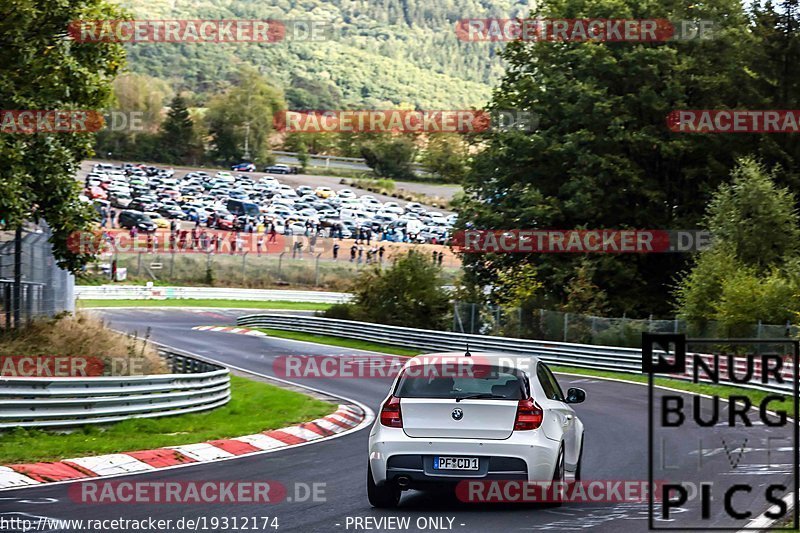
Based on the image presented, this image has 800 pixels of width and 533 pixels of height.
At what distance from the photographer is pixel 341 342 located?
46219 mm

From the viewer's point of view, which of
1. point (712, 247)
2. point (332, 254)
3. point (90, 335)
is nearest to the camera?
point (90, 335)

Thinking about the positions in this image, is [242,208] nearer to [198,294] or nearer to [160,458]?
[198,294]

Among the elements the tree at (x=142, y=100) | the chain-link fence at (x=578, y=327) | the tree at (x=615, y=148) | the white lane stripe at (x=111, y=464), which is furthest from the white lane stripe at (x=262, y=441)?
the tree at (x=142, y=100)

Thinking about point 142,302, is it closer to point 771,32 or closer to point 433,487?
point 771,32

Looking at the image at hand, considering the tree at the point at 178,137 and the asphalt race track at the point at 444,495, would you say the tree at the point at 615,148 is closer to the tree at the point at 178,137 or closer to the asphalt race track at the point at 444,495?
the asphalt race track at the point at 444,495

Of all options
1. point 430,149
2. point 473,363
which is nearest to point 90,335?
point 473,363

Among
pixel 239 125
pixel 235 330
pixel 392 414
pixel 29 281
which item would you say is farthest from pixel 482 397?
pixel 239 125

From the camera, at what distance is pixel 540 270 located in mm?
46625

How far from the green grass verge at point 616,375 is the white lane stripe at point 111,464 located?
7.55m

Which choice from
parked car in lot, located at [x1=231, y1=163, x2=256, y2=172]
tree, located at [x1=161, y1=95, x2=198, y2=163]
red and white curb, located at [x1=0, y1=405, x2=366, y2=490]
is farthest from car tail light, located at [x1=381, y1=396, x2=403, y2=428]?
tree, located at [x1=161, y1=95, x2=198, y2=163]

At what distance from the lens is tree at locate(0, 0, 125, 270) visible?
68.0ft

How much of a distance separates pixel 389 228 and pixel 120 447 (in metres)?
86.7

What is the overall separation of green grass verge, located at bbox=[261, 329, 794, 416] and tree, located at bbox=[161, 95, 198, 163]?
90.9 metres

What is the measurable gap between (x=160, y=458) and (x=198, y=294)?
5650 cm
